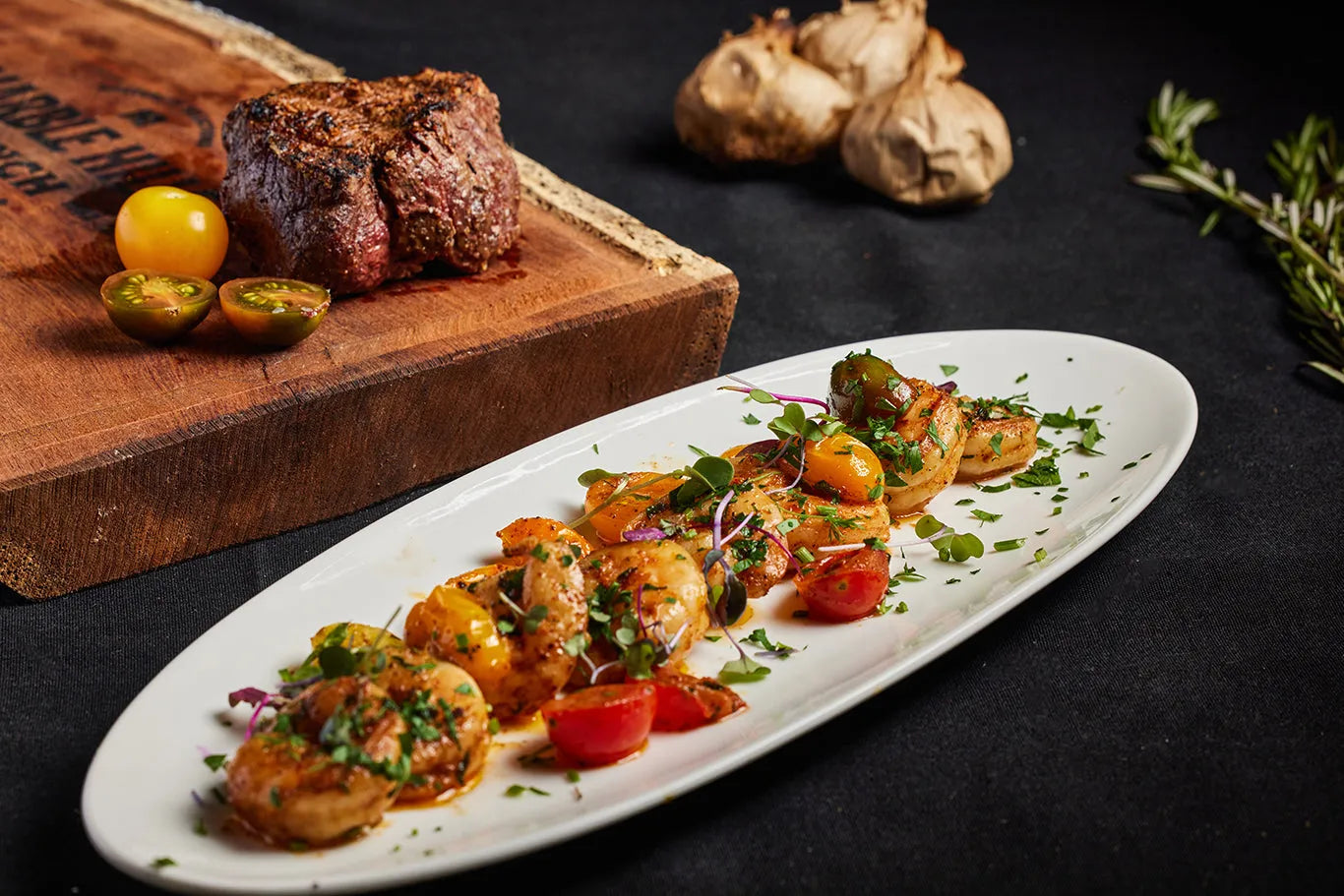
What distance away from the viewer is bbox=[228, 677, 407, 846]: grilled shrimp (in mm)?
2158

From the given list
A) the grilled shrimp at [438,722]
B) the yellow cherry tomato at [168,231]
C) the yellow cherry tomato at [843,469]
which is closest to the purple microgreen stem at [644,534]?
the yellow cherry tomato at [843,469]

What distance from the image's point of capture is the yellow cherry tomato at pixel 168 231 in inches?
148

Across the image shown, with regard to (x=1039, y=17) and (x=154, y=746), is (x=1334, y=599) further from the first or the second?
(x=1039, y=17)

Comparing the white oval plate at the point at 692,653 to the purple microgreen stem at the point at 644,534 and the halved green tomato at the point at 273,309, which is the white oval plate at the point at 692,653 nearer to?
the purple microgreen stem at the point at 644,534

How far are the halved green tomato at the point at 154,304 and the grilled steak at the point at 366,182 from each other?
0.34m

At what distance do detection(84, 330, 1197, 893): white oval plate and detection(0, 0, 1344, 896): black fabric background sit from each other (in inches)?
8.1

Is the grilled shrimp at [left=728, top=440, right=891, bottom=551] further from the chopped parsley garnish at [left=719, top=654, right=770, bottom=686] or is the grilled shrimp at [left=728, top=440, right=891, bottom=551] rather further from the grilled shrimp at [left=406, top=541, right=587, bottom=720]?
the grilled shrimp at [left=406, top=541, right=587, bottom=720]

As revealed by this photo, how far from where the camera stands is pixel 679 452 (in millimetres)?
3420

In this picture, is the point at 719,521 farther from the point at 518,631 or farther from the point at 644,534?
the point at 518,631

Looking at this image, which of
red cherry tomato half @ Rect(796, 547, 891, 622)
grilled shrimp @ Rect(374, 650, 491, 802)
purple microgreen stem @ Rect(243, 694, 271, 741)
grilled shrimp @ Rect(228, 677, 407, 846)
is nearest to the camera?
grilled shrimp @ Rect(228, 677, 407, 846)

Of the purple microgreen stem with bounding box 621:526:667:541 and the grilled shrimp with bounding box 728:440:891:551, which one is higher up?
the grilled shrimp with bounding box 728:440:891:551

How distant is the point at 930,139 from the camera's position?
5195 millimetres

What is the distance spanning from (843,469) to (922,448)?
228mm

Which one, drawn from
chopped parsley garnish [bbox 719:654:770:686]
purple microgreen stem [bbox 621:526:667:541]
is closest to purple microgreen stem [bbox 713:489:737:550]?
purple microgreen stem [bbox 621:526:667:541]
